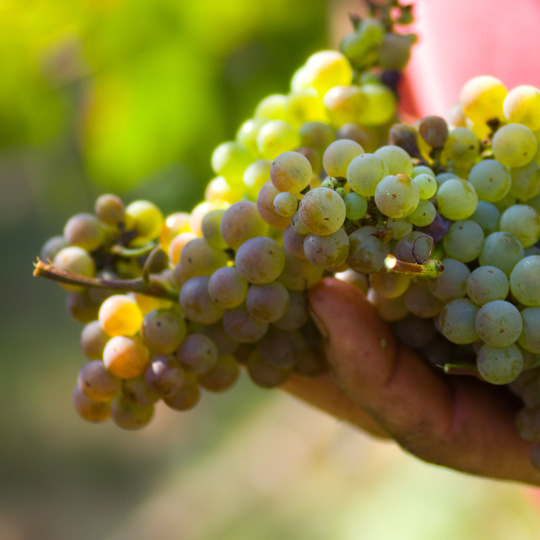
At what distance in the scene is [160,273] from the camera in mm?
658

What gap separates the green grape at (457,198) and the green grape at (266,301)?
167 millimetres

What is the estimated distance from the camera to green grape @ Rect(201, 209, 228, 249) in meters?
0.57

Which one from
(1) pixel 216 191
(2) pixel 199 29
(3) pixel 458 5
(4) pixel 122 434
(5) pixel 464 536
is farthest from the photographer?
(4) pixel 122 434

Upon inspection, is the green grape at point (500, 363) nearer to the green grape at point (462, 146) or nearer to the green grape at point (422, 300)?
the green grape at point (422, 300)

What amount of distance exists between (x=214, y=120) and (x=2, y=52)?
539 mm

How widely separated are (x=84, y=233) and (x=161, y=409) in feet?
6.47

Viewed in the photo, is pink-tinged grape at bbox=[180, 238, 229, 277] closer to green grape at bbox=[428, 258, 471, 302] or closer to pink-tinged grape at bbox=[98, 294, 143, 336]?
pink-tinged grape at bbox=[98, 294, 143, 336]

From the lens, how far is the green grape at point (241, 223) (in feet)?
1.78

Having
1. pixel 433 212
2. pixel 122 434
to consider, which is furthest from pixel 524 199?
pixel 122 434

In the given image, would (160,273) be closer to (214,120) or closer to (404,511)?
(214,120)

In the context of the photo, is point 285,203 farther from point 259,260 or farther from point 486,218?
point 486,218

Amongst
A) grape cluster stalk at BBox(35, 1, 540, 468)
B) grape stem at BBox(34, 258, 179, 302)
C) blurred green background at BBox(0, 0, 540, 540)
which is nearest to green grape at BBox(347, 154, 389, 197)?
grape cluster stalk at BBox(35, 1, 540, 468)

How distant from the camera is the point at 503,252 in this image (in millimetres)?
505

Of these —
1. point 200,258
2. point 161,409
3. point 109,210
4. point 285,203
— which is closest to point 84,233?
point 109,210
